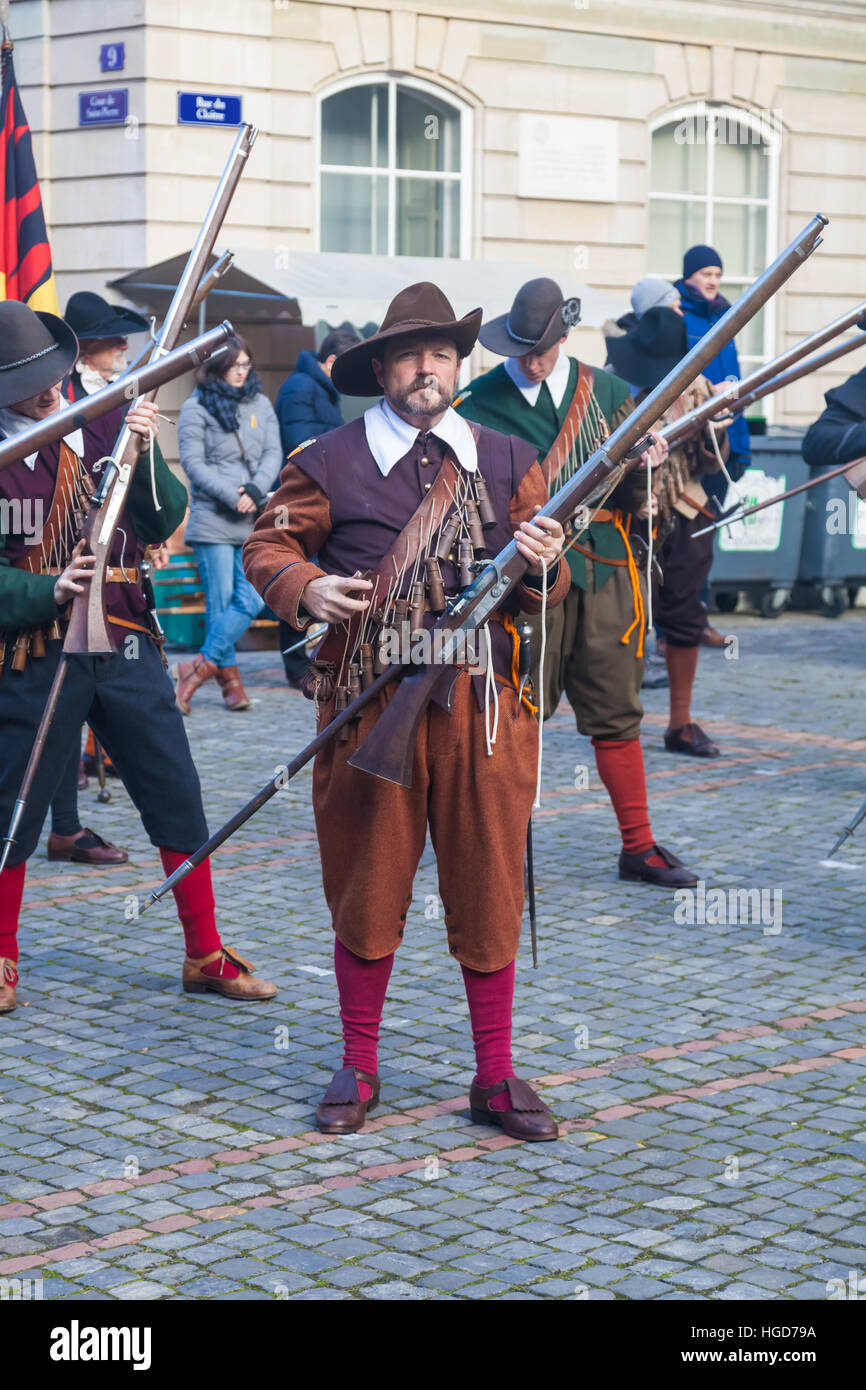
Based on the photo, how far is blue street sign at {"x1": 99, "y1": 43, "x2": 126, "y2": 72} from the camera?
49.5 ft

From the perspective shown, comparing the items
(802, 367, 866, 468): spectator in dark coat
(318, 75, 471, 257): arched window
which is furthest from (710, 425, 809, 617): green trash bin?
(802, 367, 866, 468): spectator in dark coat

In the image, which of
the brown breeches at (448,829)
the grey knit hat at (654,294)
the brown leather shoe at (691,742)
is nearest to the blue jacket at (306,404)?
the grey knit hat at (654,294)

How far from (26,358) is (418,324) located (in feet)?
4.61

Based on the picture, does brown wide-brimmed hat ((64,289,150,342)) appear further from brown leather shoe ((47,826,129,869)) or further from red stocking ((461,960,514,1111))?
red stocking ((461,960,514,1111))

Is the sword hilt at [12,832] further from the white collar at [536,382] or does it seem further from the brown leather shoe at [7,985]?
the white collar at [536,382]

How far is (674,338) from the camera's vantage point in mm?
9070

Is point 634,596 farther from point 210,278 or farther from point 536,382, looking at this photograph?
point 210,278

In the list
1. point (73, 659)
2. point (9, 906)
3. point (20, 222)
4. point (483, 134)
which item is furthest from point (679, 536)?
point (483, 134)

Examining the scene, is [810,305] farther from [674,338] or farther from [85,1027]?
[85,1027]

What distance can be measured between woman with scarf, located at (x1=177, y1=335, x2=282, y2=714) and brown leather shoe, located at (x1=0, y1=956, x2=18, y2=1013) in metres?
4.95

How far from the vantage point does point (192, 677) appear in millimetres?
10617

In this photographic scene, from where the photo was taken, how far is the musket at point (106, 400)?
5.02 meters
